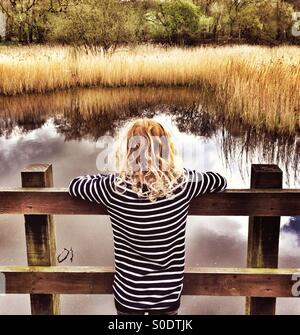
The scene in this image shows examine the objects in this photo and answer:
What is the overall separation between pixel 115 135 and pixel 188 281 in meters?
4.67

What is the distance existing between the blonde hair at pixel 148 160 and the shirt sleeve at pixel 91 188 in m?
0.10

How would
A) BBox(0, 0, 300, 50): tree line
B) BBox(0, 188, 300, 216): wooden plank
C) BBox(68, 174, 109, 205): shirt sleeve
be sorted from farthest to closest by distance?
BBox(0, 0, 300, 50): tree line < BBox(0, 188, 300, 216): wooden plank < BBox(68, 174, 109, 205): shirt sleeve

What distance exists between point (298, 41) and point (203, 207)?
713cm

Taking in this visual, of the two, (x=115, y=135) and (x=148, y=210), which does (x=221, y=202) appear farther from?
(x=115, y=135)

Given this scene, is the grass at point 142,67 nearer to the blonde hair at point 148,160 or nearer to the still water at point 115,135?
the still water at point 115,135

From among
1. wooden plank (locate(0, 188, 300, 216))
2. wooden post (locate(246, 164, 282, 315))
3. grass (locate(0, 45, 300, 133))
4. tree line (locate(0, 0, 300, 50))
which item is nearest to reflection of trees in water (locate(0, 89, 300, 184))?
grass (locate(0, 45, 300, 133))

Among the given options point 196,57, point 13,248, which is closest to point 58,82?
point 196,57

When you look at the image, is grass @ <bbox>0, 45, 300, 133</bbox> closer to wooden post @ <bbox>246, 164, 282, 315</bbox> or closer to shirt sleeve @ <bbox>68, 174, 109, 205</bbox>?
wooden post @ <bbox>246, 164, 282, 315</bbox>

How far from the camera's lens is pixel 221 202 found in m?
1.91

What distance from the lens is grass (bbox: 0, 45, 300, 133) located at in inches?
271

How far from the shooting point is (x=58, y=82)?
7.46m

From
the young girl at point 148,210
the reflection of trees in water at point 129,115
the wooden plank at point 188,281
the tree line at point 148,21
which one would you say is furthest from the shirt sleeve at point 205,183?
the tree line at point 148,21

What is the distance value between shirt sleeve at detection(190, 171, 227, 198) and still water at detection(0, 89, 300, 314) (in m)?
0.59

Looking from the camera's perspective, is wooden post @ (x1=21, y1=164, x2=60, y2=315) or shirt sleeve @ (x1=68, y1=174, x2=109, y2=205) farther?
wooden post @ (x1=21, y1=164, x2=60, y2=315)
